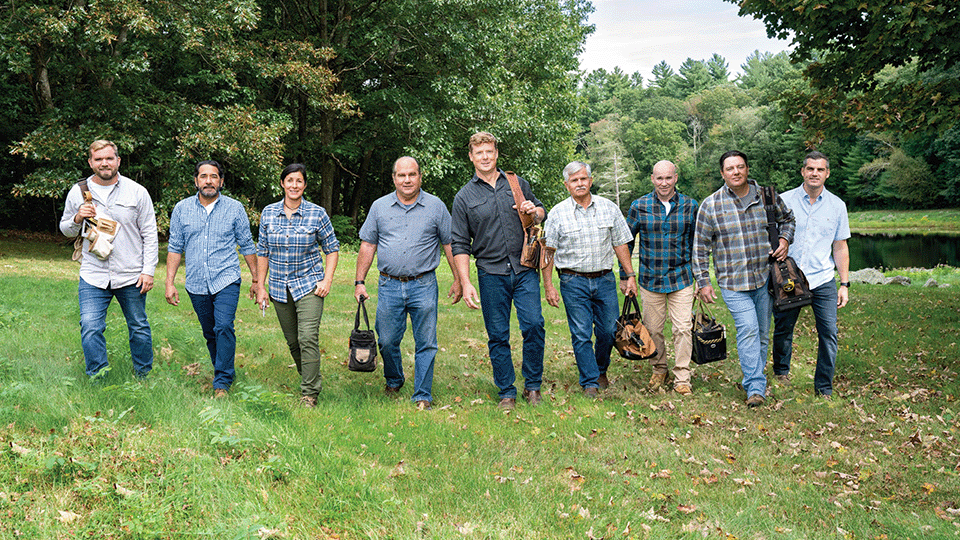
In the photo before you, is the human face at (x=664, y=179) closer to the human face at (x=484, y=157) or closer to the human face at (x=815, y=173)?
the human face at (x=815, y=173)

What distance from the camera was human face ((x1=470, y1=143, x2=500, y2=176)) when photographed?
19.8 feet

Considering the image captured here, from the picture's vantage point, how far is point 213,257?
19.8 feet

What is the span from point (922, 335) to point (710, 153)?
76353 millimetres

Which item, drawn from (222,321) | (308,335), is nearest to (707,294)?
(308,335)

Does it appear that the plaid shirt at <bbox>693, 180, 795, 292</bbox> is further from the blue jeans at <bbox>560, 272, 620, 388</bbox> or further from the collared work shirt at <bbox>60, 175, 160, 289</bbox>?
the collared work shirt at <bbox>60, 175, 160, 289</bbox>

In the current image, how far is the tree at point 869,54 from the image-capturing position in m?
9.18

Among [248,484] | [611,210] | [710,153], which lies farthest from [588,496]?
[710,153]

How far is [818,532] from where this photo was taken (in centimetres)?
400

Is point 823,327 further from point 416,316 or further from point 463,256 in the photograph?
point 416,316

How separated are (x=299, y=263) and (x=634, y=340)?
3185 millimetres

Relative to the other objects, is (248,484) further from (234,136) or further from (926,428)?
(234,136)

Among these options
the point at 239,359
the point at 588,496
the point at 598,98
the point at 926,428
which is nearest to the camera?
the point at 588,496

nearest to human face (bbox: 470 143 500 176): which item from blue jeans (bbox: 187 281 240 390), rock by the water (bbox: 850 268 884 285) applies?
blue jeans (bbox: 187 281 240 390)

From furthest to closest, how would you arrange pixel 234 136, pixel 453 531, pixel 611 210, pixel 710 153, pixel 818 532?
pixel 710 153
pixel 234 136
pixel 611 210
pixel 818 532
pixel 453 531
